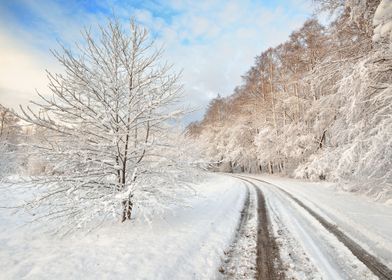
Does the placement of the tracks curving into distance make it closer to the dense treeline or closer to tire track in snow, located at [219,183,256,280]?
tire track in snow, located at [219,183,256,280]

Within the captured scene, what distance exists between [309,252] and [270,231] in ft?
4.96

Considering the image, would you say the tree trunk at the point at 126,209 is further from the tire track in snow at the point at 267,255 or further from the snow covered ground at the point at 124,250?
the tire track in snow at the point at 267,255

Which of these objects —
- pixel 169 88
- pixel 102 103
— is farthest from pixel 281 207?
pixel 102 103

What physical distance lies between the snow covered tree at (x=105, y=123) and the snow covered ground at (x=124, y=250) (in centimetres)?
69

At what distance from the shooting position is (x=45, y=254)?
5.02m

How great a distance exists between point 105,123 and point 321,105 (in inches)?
512

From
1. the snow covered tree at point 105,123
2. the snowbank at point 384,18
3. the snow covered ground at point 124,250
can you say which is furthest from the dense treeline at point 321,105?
the snow covered tree at point 105,123

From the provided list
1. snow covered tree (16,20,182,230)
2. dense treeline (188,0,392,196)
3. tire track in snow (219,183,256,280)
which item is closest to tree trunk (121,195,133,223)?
snow covered tree (16,20,182,230)

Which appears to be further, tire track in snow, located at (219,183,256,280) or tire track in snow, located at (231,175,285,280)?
tire track in snow, located at (219,183,256,280)

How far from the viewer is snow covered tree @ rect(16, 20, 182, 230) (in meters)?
5.98

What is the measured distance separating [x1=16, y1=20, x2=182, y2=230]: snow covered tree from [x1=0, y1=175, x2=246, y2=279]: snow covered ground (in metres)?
0.69

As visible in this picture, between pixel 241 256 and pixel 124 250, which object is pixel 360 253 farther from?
pixel 124 250

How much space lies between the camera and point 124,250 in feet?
16.6

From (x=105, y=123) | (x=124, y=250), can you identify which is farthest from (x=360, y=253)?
(x=105, y=123)
